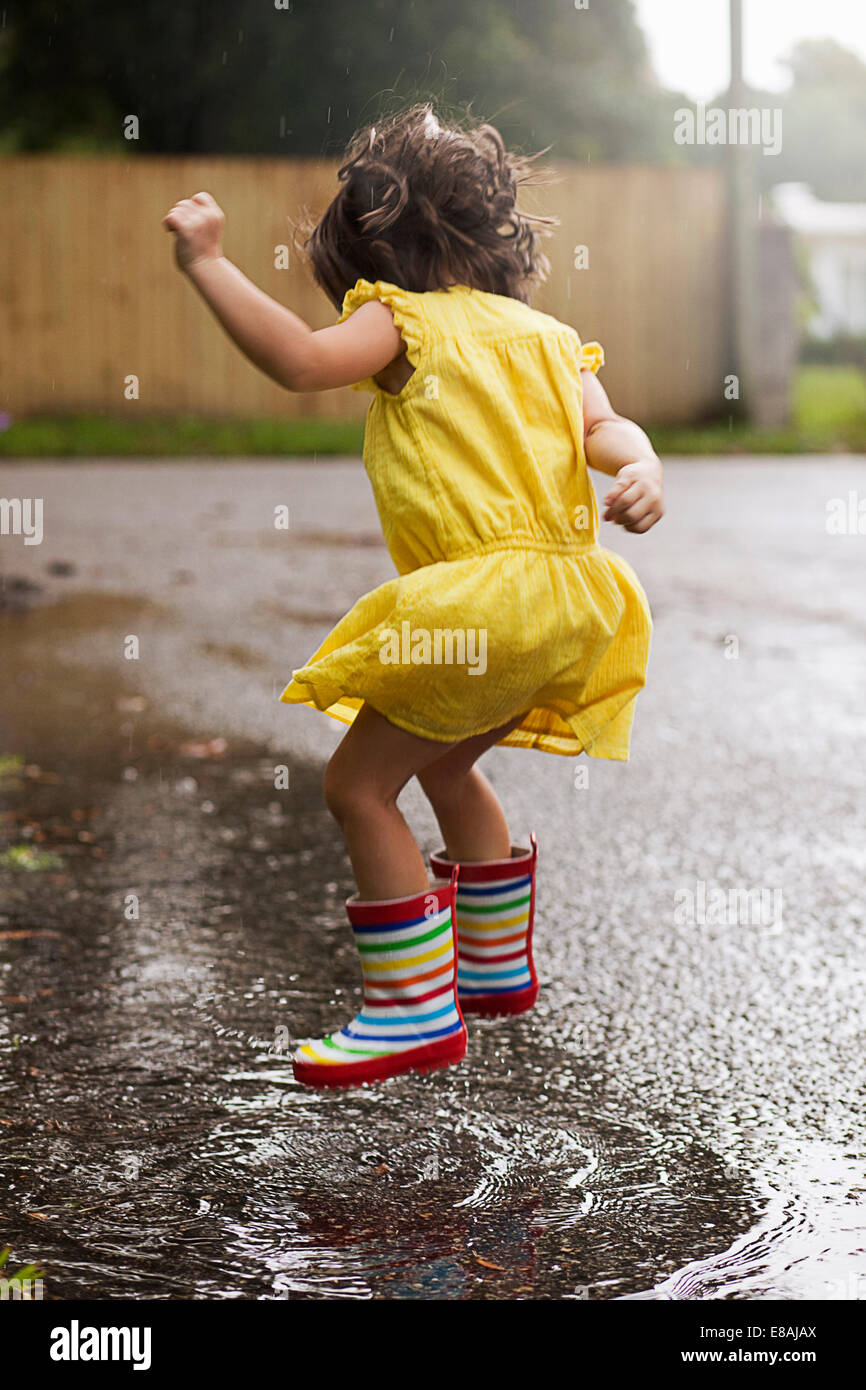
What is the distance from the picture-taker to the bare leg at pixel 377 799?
2.62m

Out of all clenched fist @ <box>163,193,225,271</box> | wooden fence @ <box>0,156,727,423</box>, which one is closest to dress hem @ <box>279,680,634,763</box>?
clenched fist @ <box>163,193,225,271</box>

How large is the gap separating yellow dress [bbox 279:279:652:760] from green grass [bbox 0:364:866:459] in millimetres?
10479

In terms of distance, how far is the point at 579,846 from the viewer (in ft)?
14.3

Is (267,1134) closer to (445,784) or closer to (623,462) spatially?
(445,784)

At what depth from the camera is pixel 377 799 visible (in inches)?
104

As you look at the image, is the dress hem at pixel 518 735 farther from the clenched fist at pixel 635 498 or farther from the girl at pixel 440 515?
the clenched fist at pixel 635 498

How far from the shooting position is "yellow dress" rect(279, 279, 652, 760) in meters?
2.52

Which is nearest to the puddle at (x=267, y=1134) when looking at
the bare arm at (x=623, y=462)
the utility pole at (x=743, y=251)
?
the bare arm at (x=623, y=462)

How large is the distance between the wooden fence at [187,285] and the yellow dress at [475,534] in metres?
12.4

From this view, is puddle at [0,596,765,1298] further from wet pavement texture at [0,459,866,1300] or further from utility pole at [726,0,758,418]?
utility pole at [726,0,758,418]

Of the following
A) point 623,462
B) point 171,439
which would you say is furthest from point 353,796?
point 171,439

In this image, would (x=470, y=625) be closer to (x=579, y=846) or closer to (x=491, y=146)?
(x=491, y=146)

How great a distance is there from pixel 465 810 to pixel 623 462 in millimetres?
648

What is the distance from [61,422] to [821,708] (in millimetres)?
10066
